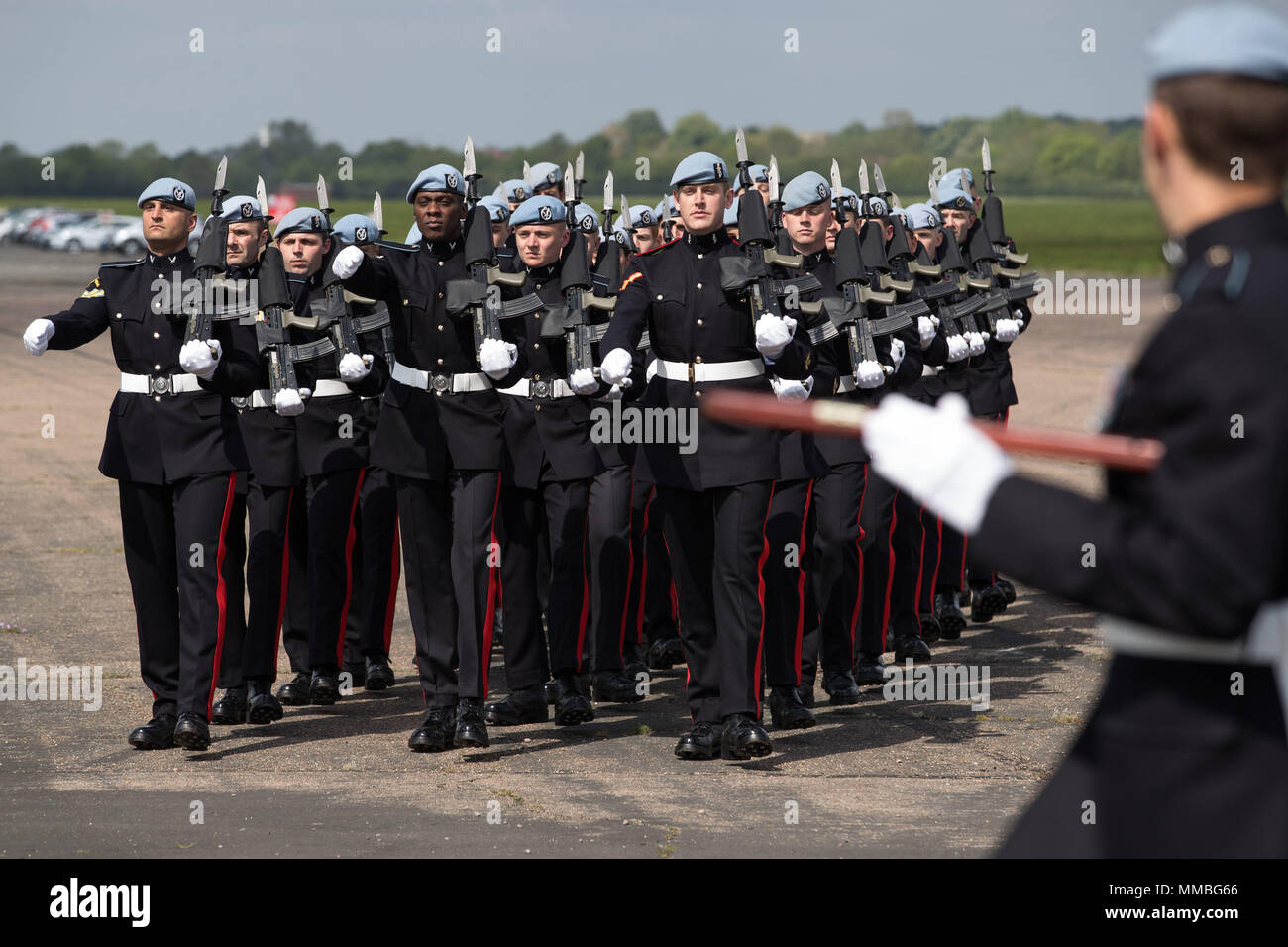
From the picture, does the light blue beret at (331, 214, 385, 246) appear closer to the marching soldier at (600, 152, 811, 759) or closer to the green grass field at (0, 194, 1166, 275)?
the marching soldier at (600, 152, 811, 759)

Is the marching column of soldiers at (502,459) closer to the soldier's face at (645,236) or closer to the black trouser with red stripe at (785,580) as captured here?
the black trouser with red stripe at (785,580)

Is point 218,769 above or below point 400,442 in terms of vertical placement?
below

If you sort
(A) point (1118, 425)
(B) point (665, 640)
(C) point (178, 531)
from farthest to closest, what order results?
(B) point (665, 640) → (C) point (178, 531) → (A) point (1118, 425)

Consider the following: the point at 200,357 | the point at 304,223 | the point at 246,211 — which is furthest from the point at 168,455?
the point at 304,223

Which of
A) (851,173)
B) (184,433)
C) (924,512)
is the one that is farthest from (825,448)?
(851,173)

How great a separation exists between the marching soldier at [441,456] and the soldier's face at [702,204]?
898mm

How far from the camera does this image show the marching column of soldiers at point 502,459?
7328mm

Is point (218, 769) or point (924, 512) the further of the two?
point (924, 512)

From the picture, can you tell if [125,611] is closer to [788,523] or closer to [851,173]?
[788,523]

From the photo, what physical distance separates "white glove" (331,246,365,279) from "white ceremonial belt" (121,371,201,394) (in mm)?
769

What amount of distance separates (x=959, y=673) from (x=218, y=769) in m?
3.84

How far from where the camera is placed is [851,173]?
3305 inches

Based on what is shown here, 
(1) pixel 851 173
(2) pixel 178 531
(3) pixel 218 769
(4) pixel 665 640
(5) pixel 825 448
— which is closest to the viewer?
(3) pixel 218 769

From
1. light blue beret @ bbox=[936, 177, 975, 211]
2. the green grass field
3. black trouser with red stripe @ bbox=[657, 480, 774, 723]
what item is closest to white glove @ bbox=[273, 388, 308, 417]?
black trouser with red stripe @ bbox=[657, 480, 774, 723]
